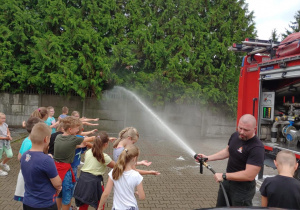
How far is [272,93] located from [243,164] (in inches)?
116

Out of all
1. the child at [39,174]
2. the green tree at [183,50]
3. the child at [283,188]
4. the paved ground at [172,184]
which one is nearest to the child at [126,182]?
the child at [39,174]

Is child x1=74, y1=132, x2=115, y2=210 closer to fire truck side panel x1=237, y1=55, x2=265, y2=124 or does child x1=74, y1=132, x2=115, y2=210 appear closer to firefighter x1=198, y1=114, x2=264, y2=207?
firefighter x1=198, y1=114, x2=264, y2=207

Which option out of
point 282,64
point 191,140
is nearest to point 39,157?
point 282,64

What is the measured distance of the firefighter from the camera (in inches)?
121

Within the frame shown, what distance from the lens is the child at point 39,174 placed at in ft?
8.90

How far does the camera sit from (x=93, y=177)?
356 centimetres

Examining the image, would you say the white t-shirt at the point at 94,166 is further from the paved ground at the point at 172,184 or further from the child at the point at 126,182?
the paved ground at the point at 172,184

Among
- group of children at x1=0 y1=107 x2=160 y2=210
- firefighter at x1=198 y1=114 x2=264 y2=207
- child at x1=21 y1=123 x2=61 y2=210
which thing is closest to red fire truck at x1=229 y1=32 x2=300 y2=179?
firefighter at x1=198 y1=114 x2=264 y2=207

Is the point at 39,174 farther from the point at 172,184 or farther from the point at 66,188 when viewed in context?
the point at 172,184

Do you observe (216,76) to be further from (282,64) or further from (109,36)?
(282,64)

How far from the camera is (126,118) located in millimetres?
13086

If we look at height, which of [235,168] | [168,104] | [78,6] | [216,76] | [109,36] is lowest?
[235,168]

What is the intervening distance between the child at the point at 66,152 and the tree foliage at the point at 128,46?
831 centimetres

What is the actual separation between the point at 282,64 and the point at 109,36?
31.3 ft
